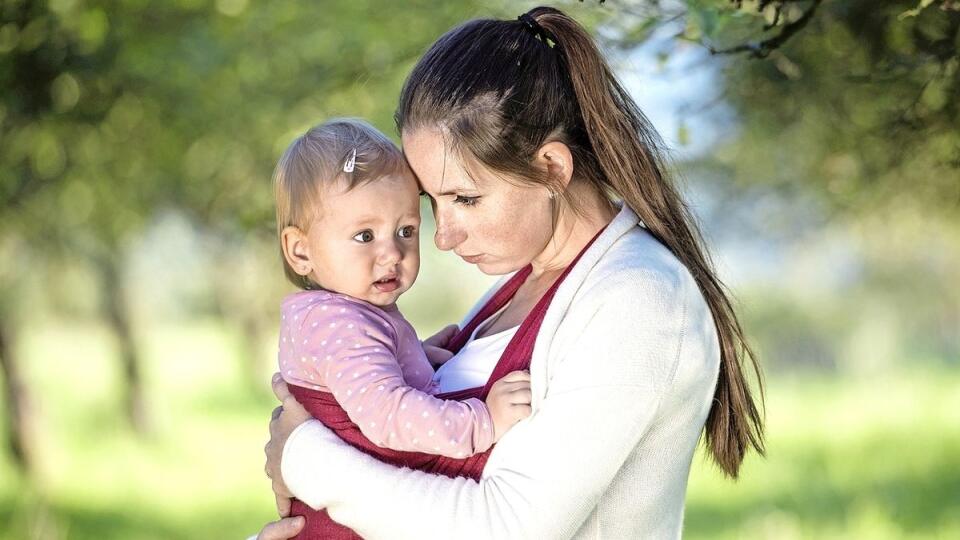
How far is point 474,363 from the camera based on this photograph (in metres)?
2.29

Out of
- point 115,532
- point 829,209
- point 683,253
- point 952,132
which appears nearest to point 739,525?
point 829,209

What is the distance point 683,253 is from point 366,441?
0.66m

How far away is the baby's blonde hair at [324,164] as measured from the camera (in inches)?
88.7

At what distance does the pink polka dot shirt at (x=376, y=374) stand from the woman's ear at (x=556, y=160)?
410 mm

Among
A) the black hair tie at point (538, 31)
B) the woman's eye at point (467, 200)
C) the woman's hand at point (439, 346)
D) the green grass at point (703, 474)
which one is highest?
the black hair tie at point (538, 31)

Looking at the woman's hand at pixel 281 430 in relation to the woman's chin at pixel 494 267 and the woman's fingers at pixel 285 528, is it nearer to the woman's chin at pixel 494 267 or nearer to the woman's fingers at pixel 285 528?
the woman's fingers at pixel 285 528

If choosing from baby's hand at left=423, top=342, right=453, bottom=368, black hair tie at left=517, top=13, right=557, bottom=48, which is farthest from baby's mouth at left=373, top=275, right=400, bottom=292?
black hair tie at left=517, top=13, right=557, bottom=48

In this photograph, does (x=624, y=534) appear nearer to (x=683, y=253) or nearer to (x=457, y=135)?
(x=683, y=253)

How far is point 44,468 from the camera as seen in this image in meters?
9.10

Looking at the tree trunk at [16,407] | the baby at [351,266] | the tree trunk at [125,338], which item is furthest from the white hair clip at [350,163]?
the tree trunk at [125,338]

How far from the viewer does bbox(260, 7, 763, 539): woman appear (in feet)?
6.31

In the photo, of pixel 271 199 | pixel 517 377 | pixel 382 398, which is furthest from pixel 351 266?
pixel 271 199

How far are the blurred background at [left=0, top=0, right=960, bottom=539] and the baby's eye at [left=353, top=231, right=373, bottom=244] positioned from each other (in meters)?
0.62

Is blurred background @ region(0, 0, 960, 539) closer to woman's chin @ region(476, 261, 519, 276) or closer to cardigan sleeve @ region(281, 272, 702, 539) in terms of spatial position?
woman's chin @ region(476, 261, 519, 276)
